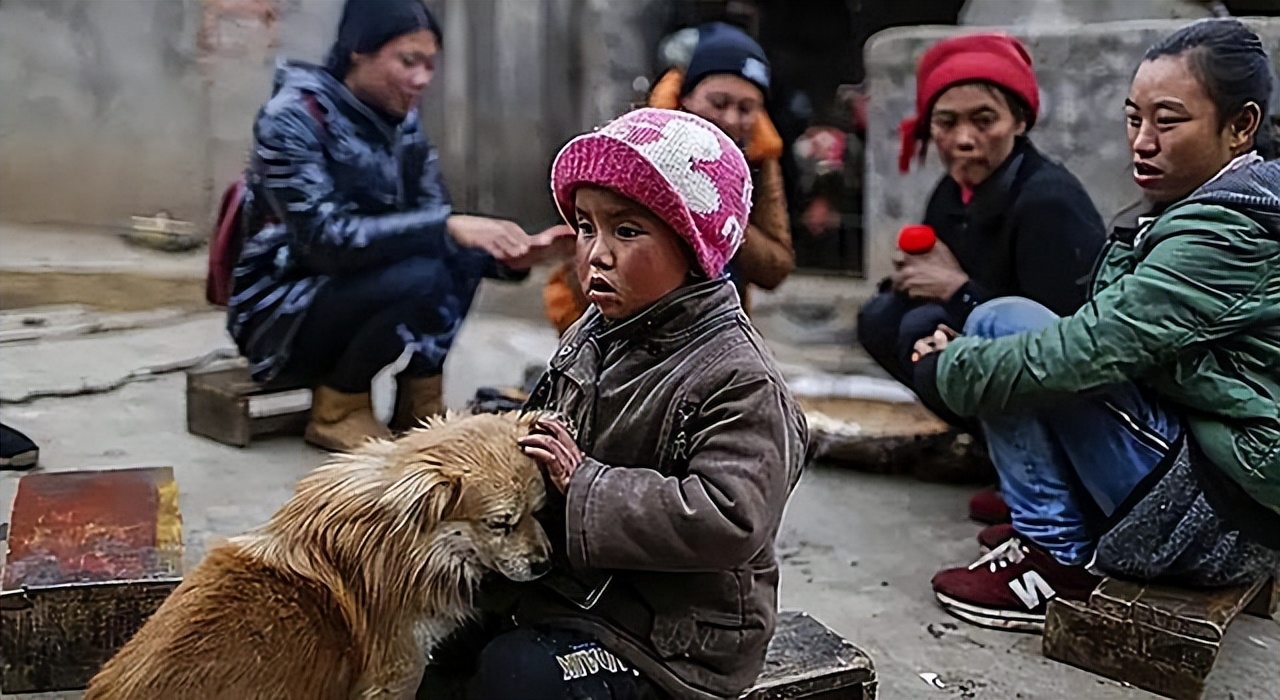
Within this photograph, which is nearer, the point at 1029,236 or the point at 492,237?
the point at 1029,236

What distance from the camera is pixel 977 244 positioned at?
11.6 feet

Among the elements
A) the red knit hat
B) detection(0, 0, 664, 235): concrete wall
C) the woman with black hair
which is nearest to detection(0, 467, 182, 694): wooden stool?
the woman with black hair

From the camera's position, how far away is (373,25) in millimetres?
3869

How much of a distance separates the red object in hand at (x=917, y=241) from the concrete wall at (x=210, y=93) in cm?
449

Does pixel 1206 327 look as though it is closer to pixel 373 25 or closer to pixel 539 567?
pixel 539 567

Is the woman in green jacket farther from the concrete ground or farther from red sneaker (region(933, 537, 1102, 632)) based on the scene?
the concrete ground

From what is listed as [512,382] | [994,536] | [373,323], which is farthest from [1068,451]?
[512,382]

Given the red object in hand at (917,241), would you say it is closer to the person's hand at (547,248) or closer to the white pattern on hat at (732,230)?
the person's hand at (547,248)

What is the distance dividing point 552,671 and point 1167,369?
5.18 feet

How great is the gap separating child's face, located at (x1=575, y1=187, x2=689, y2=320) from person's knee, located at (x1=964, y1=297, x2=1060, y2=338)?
1312 mm

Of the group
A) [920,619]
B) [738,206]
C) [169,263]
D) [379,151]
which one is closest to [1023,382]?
[920,619]

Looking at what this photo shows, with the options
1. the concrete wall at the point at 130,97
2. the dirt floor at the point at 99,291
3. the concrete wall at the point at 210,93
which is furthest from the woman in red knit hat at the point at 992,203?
the concrete wall at the point at 130,97

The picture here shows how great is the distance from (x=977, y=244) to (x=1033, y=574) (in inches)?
38.1

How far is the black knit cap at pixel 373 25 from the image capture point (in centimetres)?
387
